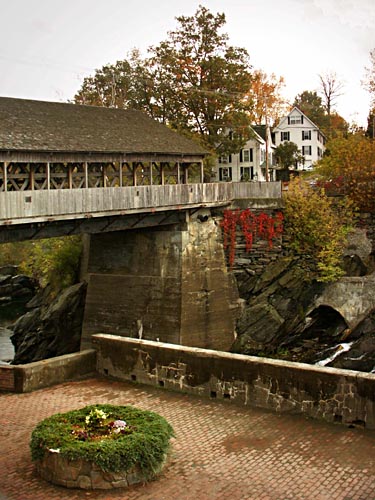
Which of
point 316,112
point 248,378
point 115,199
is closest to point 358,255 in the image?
point 115,199

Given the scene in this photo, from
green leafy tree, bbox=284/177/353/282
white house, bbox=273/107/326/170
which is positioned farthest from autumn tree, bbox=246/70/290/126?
green leafy tree, bbox=284/177/353/282

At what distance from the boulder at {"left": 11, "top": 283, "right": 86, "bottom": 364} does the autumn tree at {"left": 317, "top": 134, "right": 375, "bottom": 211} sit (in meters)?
12.1

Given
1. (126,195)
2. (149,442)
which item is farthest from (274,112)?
(149,442)

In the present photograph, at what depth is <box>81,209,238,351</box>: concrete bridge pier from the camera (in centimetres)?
2353

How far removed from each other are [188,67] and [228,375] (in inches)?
1149

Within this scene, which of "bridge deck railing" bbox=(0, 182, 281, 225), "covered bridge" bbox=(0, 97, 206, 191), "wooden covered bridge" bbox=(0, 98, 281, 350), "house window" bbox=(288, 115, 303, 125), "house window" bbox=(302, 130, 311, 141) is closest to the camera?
"bridge deck railing" bbox=(0, 182, 281, 225)

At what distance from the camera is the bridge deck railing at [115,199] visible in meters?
17.5

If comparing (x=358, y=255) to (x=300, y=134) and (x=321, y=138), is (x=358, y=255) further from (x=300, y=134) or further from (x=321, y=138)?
(x=321, y=138)

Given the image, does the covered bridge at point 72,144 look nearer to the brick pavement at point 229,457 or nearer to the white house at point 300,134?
the brick pavement at point 229,457

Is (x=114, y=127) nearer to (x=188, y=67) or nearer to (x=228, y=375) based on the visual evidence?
(x=228, y=375)

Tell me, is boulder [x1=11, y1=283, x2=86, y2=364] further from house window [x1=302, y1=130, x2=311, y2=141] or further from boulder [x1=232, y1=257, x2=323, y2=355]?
house window [x1=302, y1=130, x2=311, y2=141]

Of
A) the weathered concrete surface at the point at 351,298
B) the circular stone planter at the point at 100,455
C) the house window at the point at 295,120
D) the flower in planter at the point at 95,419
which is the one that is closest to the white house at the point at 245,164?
the house window at the point at 295,120

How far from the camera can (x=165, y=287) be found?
77.7 feet

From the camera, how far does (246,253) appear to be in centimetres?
2608
